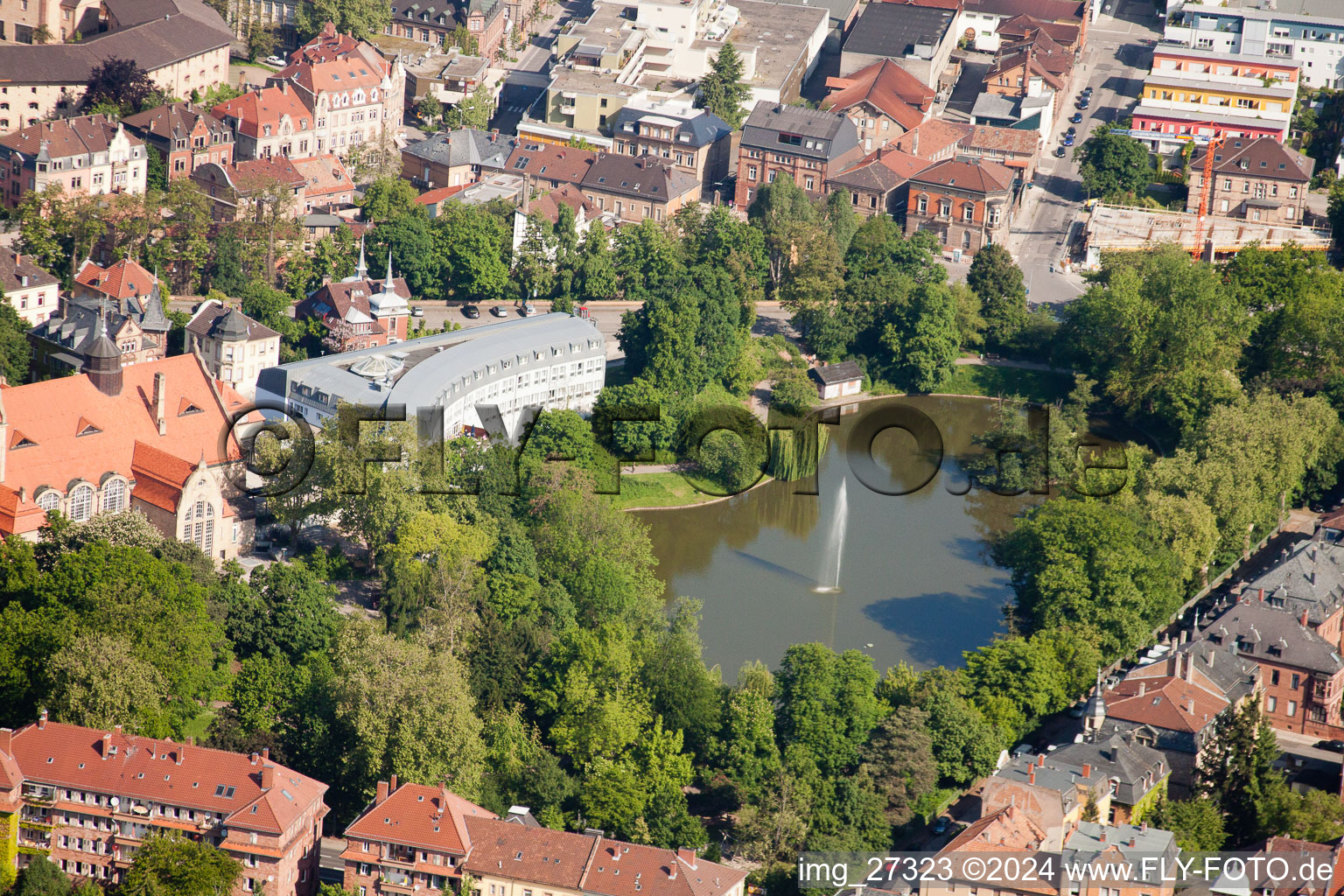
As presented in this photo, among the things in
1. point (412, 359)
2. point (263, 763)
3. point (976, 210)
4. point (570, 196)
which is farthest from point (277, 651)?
point (976, 210)

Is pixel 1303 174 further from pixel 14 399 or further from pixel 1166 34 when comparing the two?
pixel 14 399

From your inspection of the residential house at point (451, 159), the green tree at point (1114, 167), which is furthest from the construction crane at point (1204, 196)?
the residential house at point (451, 159)

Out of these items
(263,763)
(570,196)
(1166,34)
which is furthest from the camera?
(1166,34)

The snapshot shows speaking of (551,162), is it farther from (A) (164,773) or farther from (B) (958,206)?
(A) (164,773)

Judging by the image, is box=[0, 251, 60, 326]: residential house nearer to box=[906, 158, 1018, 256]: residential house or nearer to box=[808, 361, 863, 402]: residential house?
box=[808, 361, 863, 402]: residential house

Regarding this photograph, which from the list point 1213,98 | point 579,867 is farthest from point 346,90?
point 579,867

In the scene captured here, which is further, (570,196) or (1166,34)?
(1166,34)

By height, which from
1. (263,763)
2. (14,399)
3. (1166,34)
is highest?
(1166,34)
